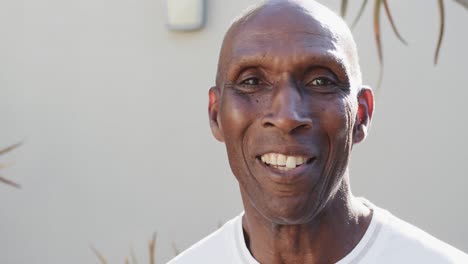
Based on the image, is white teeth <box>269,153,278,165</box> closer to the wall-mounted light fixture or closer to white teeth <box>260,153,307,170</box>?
white teeth <box>260,153,307,170</box>

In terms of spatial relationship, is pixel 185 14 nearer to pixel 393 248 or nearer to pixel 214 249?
pixel 214 249

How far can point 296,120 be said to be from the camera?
307 cm

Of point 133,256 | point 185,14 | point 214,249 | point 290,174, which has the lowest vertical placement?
point 133,256

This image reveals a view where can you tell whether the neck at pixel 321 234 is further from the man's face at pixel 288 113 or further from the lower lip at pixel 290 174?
the lower lip at pixel 290 174

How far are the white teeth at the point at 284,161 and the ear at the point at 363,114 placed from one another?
314mm

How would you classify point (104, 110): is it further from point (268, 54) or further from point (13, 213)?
point (268, 54)

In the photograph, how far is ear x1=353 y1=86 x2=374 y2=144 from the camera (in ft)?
11.1

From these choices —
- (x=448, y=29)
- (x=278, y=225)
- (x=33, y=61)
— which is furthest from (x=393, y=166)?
(x=278, y=225)

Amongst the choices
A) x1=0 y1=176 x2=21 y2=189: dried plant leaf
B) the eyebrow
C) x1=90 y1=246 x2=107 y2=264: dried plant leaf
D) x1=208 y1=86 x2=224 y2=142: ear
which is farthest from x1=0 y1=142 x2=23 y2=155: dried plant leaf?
the eyebrow

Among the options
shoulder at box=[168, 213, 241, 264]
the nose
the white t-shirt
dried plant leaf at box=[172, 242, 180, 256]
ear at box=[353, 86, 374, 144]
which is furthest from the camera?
dried plant leaf at box=[172, 242, 180, 256]

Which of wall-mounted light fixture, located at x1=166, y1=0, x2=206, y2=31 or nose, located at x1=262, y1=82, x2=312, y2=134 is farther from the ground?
nose, located at x1=262, y1=82, x2=312, y2=134

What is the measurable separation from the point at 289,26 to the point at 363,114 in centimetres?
42

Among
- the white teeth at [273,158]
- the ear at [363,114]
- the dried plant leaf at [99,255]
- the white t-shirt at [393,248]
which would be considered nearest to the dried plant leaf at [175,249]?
the dried plant leaf at [99,255]

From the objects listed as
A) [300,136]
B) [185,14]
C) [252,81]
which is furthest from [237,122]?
[185,14]
